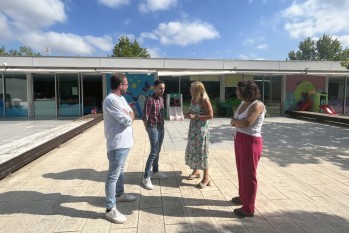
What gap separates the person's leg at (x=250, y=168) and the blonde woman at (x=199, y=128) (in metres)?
0.96

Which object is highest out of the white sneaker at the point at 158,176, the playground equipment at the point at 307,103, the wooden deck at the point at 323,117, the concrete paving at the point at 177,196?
the playground equipment at the point at 307,103

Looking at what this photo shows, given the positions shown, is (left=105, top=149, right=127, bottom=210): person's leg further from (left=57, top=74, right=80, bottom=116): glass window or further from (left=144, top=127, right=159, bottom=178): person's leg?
(left=57, top=74, right=80, bottom=116): glass window

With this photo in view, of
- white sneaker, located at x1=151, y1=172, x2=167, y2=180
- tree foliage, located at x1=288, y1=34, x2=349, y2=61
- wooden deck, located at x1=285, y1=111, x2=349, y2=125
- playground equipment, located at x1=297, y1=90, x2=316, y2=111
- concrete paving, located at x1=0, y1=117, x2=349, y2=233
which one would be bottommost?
concrete paving, located at x1=0, y1=117, x2=349, y2=233

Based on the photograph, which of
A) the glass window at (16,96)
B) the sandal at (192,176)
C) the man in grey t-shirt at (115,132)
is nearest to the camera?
the man in grey t-shirt at (115,132)

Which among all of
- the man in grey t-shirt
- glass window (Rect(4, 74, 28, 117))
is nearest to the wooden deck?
the man in grey t-shirt

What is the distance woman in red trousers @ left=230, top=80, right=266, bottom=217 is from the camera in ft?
9.62

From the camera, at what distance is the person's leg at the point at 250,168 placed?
2.95 meters

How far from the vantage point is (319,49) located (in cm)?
7150

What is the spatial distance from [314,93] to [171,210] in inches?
637

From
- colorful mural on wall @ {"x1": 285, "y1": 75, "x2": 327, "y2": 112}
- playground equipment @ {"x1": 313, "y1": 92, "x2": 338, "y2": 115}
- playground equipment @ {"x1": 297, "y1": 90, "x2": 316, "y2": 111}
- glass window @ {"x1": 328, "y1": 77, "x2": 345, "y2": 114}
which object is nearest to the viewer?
playground equipment @ {"x1": 313, "y1": 92, "x2": 338, "y2": 115}

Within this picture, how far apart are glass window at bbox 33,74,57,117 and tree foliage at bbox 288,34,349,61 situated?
7075 centimetres

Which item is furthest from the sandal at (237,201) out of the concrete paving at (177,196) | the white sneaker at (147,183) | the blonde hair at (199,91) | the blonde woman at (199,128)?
the blonde hair at (199,91)

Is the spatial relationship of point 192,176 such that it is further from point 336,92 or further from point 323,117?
point 336,92

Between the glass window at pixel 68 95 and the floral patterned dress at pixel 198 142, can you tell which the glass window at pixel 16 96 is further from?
the floral patterned dress at pixel 198 142
